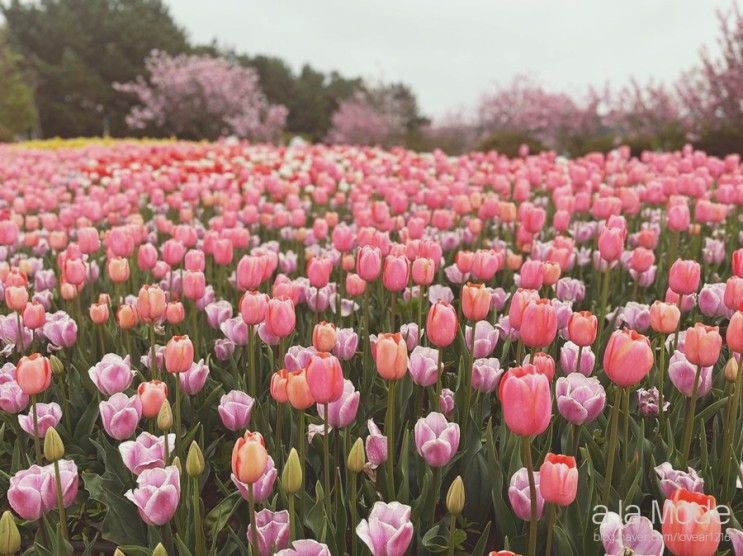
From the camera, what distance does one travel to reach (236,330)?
290 cm

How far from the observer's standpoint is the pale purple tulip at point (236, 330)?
2883mm

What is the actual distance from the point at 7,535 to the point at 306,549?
2.40 ft

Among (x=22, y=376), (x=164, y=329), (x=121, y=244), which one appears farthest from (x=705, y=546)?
(x=121, y=244)

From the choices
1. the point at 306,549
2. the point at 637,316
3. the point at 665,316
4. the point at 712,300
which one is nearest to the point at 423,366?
Result: the point at 665,316

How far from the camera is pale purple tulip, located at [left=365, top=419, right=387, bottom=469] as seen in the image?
205cm

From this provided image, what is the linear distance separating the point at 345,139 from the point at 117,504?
33.9m

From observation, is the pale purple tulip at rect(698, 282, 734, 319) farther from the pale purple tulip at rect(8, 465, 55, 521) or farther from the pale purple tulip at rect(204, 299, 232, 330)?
the pale purple tulip at rect(8, 465, 55, 521)

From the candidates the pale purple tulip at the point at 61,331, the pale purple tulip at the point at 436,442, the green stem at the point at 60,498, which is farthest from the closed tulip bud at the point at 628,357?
the pale purple tulip at the point at 61,331

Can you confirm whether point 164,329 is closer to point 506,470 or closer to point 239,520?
point 239,520

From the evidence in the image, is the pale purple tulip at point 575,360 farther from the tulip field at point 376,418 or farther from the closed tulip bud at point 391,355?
the closed tulip bud at point 391,355

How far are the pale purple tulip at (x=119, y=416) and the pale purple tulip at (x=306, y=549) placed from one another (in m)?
0.75

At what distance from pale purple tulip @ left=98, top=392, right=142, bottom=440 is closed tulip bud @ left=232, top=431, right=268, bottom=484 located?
2.27 ft

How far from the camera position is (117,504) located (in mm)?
2084

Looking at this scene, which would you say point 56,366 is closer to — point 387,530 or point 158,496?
point 158,496
